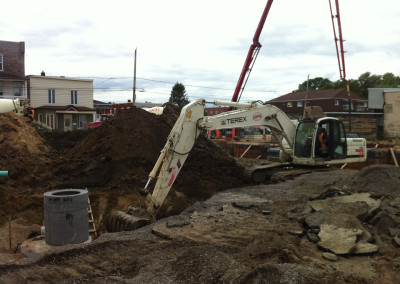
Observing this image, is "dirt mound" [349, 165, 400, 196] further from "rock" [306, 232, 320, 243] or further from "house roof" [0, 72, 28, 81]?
"house roof" [0, 72, 28, 81]

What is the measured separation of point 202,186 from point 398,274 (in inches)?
266

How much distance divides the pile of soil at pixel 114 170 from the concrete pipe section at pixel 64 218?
3018 millimetres

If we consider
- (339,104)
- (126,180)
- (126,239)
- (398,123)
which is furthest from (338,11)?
(339,104)

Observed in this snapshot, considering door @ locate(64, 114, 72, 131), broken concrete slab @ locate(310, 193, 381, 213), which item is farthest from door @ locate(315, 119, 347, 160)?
door @ locate(64, 114, 72, 131)

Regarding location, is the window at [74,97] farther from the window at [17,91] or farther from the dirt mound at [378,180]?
the dirt mound at [378,180]

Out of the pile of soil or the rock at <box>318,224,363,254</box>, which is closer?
the rock at <box>318,224,363,254</box>

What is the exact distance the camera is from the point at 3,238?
7.61m

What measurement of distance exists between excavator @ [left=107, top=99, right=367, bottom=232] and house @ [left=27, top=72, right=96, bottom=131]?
24067 millimetres

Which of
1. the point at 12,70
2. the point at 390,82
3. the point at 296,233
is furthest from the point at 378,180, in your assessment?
the point at 390,82

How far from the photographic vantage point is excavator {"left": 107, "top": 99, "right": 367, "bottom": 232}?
286 inches

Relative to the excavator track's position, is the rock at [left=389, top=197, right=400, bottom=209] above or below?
above

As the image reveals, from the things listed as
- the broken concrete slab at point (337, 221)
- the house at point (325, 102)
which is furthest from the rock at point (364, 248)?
the house at point (325, 102)

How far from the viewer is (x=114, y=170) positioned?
36.0ft

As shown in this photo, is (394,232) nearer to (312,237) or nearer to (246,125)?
(312,237)
